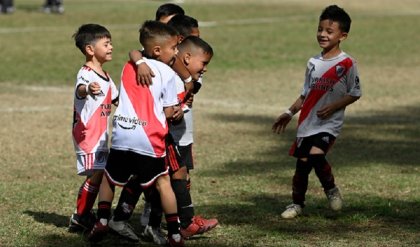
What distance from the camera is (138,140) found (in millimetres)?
7133

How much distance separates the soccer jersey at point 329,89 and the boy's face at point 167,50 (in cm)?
168

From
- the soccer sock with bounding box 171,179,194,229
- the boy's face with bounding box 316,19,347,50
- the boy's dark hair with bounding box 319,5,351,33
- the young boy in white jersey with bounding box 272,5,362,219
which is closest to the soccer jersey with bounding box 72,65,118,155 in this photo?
the soccer sock with bounding box 171,179,194,229

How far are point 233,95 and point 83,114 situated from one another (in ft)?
28.6

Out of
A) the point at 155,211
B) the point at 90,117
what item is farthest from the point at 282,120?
the point at 90,117

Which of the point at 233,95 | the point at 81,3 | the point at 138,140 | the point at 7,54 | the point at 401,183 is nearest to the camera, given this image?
the point at 138,140

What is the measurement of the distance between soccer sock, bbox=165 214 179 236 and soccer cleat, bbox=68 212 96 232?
801mm

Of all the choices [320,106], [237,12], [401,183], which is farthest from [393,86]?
[237,12]

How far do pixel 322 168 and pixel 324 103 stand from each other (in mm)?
500

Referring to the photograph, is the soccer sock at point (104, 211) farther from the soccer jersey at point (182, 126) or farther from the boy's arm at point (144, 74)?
the boy's arm at point (144, 74)

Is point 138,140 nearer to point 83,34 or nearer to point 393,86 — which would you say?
point 83,34

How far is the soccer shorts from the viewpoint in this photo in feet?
25.8

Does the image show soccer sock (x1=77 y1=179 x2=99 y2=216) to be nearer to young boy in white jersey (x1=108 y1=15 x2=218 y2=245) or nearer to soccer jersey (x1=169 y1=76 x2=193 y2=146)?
young boy in white jersey (x1=108 y1=15 x2=218 y2=245)

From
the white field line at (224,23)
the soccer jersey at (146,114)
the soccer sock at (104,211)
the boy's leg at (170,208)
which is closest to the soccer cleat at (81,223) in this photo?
the soccer sock at (104,211)

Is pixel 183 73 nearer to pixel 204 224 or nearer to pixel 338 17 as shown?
pixel 204 224
